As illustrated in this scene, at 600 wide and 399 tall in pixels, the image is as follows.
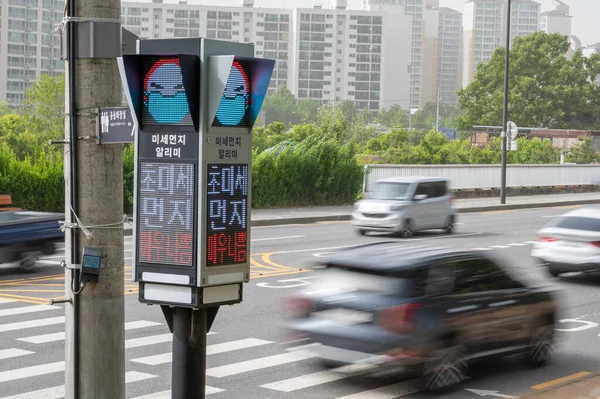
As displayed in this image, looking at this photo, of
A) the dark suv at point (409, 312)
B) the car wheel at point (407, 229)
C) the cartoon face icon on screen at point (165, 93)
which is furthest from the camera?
the car wheel at point (407, 229)

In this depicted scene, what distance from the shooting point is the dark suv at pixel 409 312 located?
10.3 metres

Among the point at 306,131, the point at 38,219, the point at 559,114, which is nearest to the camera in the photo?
the point at 38,219

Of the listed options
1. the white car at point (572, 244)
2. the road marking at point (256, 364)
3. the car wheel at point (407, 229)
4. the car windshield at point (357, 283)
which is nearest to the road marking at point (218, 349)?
the road marking at point (256, 364)

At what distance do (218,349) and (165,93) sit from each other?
24.2 ft

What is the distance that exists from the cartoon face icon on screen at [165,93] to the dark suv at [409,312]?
17.2 feet

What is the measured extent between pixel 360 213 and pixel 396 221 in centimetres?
117

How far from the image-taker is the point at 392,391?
10672 mm

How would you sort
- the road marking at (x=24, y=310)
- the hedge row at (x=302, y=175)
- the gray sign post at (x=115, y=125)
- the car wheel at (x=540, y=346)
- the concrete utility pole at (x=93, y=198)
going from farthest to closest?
1. the hedge row at (x=302, y=175)
2. the road marking at (x=24, y=310)
3. the car wheel at (x=540, y=346)
4. the concrete utility pole at (x=93, y=198)
5. the gray sign post at (x=115, y=125)

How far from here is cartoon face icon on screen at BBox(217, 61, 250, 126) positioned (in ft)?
18.5

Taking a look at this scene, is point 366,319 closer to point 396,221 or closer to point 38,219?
point 38,219

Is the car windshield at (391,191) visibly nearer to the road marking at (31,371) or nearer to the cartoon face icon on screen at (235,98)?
the road marking at (31,371)

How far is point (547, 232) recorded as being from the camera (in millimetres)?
19328

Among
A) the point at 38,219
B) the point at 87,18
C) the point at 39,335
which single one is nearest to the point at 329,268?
the point at 39,335

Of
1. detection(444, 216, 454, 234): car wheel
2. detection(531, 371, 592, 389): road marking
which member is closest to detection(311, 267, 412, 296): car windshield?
detection(531, 371, 592, 389): road marking
